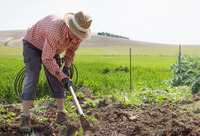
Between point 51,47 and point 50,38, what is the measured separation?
0.37 feet

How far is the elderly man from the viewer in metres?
2.53

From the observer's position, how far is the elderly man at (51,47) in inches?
99.5

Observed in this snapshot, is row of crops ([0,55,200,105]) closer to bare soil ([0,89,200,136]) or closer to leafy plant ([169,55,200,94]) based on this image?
leafy plant ([169,55,200,94])

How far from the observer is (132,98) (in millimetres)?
4074

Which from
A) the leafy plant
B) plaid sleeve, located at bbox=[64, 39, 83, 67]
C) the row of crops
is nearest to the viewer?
plaid sleeve, located at bbox=[64, 39, 83, 67]

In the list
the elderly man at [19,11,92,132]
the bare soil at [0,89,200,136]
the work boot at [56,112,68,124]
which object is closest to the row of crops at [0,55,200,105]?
the bare soil at [0,89,200,136]

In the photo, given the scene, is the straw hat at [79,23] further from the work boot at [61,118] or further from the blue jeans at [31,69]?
the work boot at [61,118]

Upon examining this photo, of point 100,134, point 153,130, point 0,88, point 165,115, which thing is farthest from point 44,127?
point 0,88

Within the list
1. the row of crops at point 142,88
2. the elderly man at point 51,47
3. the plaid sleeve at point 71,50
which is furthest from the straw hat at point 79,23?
the row of crops at point 142,88

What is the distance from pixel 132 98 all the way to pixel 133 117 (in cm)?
95

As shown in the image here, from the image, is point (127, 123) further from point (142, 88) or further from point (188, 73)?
point (188, 73)

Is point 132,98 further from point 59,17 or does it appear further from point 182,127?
point 59,17

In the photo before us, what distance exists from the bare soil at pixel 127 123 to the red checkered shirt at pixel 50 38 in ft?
2.54

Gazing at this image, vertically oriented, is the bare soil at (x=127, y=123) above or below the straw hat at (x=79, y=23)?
below
